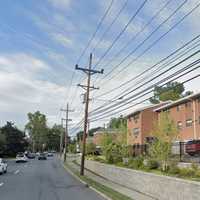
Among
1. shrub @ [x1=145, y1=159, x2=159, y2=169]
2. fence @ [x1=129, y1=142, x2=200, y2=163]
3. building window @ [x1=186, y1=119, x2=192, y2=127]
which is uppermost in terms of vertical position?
building window @ [x1=186, y1=119, x2=192, y2=127]

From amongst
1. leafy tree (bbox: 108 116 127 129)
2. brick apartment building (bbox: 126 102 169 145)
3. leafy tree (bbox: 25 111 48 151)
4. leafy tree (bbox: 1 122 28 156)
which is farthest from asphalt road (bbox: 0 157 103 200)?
leafy tree (bbox: 25 111 48 151)

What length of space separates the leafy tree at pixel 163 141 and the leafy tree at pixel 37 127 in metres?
132

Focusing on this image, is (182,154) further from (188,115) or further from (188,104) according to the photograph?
(188,104)

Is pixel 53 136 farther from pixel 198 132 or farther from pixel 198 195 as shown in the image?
pixel 198 195

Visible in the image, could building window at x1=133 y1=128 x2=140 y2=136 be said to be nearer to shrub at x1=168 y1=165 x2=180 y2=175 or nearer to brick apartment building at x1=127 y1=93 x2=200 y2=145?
brick apartment building at x1=127 y1=93 x2=200 y2=145

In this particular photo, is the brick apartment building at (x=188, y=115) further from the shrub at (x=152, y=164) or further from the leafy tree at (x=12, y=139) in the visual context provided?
the leafy tree at (x=12, y=139)

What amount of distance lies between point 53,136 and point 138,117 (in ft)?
381

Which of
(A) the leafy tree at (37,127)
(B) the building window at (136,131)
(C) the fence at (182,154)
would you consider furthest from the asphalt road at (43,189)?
(A) the leafy tree at (37,127)

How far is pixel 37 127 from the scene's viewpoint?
150875 millimetres

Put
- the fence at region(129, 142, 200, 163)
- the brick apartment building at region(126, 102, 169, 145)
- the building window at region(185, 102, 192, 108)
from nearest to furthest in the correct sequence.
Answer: the fence at region(129, 142, 200, 163) < the building window at region(185, 102, 192, 108) < the brick apartment building at region(126, 102, 169, 145)

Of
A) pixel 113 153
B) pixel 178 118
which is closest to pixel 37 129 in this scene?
pixel 178 118

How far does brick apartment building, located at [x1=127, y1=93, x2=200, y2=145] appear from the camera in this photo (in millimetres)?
43125

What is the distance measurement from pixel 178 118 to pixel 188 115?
8.83ft

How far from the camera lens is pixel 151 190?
635 inches
